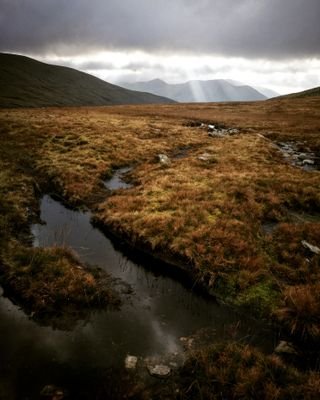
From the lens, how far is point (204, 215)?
14.9 m

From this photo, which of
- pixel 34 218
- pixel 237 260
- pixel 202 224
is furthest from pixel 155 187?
pixel 237 260

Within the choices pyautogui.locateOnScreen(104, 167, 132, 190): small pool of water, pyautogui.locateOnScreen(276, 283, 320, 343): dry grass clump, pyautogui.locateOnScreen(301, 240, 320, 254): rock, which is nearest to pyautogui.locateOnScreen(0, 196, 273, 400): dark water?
pyautogui.locateOnScreen(276, 283, 320, 343): dry grass clump

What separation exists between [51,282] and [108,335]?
120 inches

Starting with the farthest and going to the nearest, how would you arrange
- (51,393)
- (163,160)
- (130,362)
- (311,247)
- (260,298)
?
1. (163,160)
2. (311,247)
3. (260,298)
4. (130,362)
5. (51,393)

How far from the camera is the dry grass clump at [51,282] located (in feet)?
31.1

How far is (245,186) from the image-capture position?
737 inches

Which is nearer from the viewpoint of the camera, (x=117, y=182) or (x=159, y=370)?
(x=159, y=370)

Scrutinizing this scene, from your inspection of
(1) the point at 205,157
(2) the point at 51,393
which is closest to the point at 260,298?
(2) the point at 51,393

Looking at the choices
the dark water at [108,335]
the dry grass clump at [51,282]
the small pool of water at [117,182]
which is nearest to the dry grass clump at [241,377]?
the dark water at [108,335]

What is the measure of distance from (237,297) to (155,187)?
10325 mm

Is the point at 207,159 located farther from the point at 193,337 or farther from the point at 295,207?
the point at 193,337

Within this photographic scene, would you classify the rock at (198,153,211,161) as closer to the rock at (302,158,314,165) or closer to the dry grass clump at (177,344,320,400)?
the rock at (302,158,314,165)

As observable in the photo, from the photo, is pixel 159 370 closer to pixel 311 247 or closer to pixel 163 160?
pixel 311 247

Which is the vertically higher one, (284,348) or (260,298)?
(260,298)
